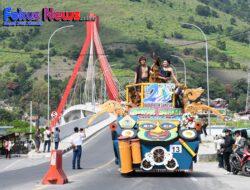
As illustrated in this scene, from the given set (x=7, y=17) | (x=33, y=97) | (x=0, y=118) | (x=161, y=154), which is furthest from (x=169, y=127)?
(x=33, y=97)

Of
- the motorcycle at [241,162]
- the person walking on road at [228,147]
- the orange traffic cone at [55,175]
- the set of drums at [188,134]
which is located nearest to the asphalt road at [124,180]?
the orange traffic cone at [55,175]

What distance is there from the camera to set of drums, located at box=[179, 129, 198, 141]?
2369cm

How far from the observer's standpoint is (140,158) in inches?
933

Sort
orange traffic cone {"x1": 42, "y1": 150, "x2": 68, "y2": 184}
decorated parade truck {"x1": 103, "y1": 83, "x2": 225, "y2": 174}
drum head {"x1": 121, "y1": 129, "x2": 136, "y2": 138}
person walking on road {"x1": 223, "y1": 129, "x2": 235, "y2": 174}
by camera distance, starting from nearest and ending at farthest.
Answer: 1. orange traffic cone {"x1": 42, "y1": 150, "x2": 68, "y2": 184}
2. decorated parade truck {"x1": 103, "y1": 83, "x2": 225, "y2": 174}
3. drum head {"x1": 121, "y1": 129, "x2": 136, "y2": 138}
4. person walking on road {"x1": 223, "y1": 129, "x2": 235, "y2": 174}

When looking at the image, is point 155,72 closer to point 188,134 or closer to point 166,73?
point 166,73

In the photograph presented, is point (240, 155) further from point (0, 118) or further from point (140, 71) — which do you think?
point (0, 118)

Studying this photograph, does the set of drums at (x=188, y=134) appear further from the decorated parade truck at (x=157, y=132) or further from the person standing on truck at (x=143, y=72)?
the person standing on truck at (x=143, y=72)

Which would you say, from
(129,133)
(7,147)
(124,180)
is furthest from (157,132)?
(7,147)

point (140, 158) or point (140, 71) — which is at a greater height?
point (140, 71)

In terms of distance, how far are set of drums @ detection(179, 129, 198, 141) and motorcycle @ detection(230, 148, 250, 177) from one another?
2.55m

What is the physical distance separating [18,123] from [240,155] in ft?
291

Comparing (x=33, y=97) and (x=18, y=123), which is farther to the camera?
(x=33, y=97)

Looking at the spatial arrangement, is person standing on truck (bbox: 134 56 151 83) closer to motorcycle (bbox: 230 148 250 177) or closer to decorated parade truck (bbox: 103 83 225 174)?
decorated parade truck (bbox: 103 83 225 174)

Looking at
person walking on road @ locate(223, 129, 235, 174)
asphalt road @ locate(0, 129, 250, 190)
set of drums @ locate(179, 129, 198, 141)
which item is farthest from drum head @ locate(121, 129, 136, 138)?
person walking on road @ locate(223, 129, 235, 174)
